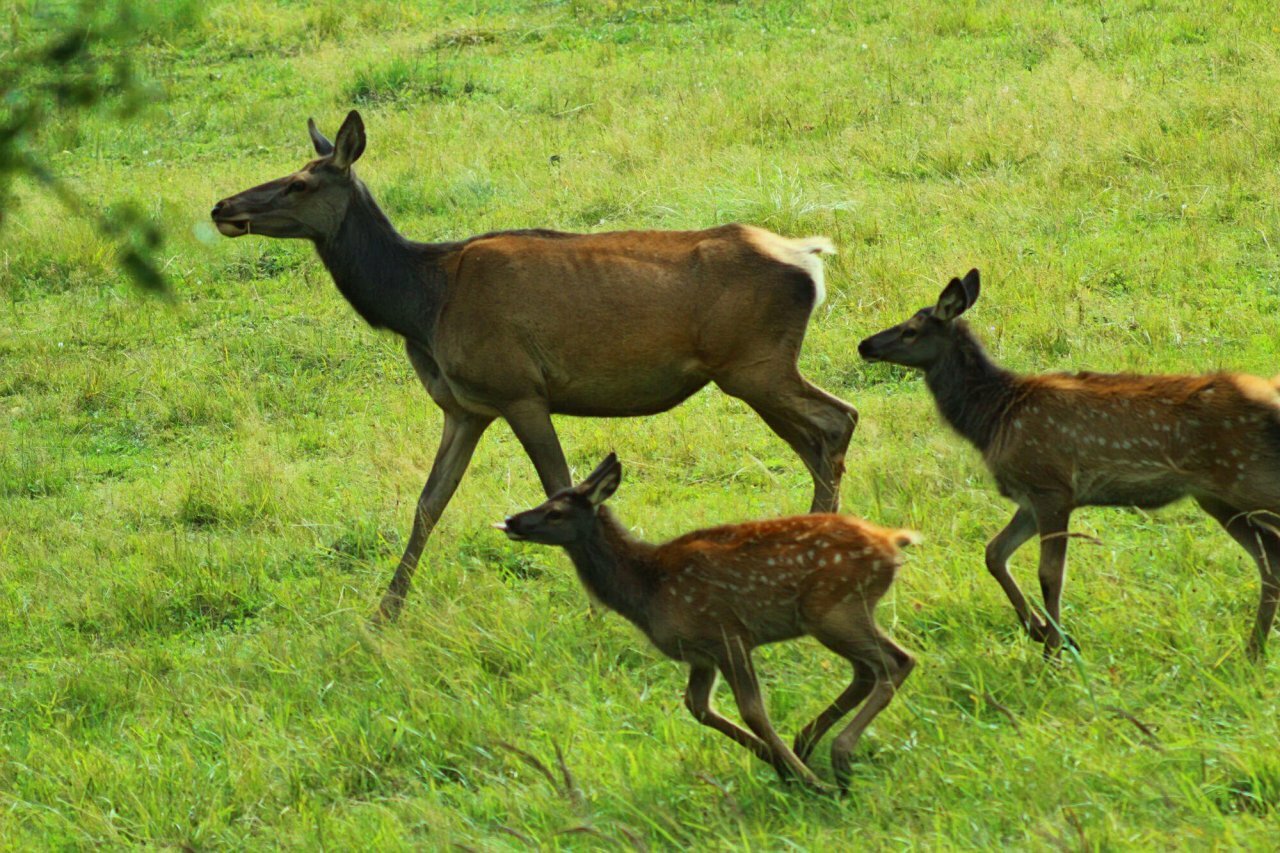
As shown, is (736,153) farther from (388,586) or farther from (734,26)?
(388,586)

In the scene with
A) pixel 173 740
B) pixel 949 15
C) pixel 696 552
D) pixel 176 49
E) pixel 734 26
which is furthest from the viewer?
pixel 176 49

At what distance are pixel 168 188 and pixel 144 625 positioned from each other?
800 centimetres

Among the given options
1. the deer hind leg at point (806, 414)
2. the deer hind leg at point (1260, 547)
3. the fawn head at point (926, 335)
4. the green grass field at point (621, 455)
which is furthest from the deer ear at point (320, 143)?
the deer hind leg at point (1260, 547)

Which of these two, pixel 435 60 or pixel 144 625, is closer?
pixel 144 625

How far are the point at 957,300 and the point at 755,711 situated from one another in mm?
2205

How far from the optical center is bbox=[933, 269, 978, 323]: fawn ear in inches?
259

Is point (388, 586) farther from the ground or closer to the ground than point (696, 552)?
closer to the ground

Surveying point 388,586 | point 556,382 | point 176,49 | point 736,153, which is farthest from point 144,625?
point 176,49

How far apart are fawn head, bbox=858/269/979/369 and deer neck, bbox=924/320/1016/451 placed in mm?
43

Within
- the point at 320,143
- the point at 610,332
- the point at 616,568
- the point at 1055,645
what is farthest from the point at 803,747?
the point at 320,143

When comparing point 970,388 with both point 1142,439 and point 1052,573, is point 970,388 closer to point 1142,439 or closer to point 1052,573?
point 1142,439

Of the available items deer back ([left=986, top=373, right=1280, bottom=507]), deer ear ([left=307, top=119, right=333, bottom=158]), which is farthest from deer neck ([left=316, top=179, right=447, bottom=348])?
deer back ([left=986, top=373, right=1280, bottom=507])

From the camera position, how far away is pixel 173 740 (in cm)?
626

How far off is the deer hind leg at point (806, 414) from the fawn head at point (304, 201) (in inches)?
79.6
